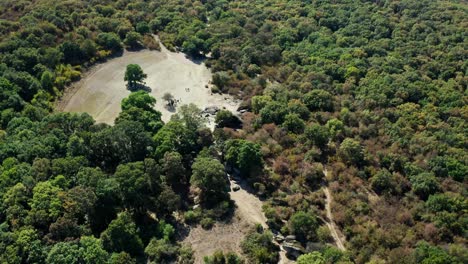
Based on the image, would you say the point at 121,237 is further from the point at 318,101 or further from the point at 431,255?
the point at 318,101

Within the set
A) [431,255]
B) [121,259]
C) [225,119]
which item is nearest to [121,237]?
[121,259]

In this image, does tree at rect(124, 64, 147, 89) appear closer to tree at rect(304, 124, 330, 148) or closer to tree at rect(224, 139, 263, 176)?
tree at rect(224, 139, 263, 176)

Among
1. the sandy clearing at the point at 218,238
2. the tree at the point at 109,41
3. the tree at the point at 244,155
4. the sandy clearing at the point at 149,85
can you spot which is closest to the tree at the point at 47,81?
the sandy clearing at the point at 149,85

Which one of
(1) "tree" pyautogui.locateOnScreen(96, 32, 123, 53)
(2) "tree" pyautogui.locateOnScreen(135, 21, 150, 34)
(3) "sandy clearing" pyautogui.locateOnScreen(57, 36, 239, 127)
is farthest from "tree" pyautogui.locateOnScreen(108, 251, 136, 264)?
(2) "tree" pyautogui.locateOnScreen(135, 21, 150, 34)

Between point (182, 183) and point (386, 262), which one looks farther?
point (182, 183)

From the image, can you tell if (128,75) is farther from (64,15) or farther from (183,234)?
(183,234)

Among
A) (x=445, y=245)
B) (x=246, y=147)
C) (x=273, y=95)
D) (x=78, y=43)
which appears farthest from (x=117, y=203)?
(x=78, y=43)
